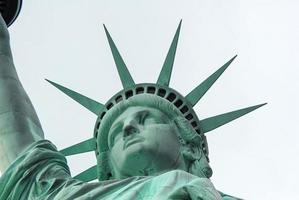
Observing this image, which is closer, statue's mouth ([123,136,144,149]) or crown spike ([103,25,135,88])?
statue's mouth ([123,136,144,149])

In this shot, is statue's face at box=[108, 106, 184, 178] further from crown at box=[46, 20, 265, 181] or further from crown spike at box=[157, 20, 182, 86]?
crown spike at box=[157, 20, 182, 86]

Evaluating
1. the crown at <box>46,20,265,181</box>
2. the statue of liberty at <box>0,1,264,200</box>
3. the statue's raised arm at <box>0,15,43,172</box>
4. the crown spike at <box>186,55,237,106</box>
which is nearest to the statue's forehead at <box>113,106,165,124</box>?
the statue of liberty at <box>0,1,264,200</box>

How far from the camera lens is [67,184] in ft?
38.7

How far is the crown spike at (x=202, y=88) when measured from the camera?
13.3 metres

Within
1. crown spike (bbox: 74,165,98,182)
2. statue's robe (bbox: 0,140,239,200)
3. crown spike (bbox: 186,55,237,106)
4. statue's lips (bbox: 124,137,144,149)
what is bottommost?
crown spike (bbox: 74,165,98,182)

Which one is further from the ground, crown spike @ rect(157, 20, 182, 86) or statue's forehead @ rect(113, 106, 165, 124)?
crown spike @ rect(157, 20, 182, 86)

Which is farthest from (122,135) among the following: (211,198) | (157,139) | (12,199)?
(211,198)

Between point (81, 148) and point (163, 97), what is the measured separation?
0.97m

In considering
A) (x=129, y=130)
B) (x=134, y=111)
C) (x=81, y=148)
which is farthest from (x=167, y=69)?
(x=129, y=130)

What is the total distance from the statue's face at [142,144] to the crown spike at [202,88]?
31.0 inches

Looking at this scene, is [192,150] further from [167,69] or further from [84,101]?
[84,101]

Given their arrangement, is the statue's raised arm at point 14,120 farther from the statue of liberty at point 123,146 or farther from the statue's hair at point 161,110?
the statue's hair at point 161,110

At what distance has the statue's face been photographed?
12.0 metres

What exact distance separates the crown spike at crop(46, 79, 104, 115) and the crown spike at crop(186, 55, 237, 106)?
2.97ft
